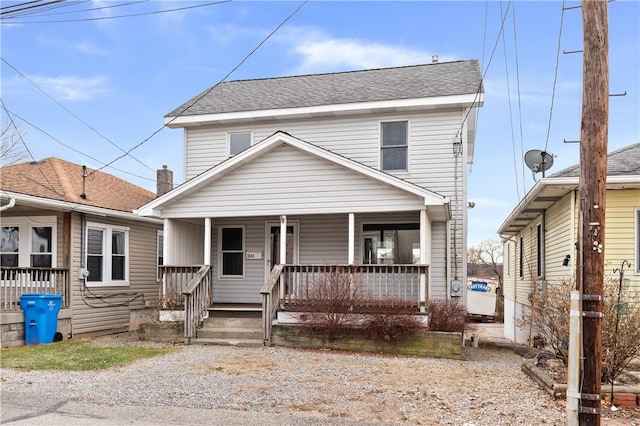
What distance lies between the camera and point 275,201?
12.8m

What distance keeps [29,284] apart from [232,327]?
188 inches

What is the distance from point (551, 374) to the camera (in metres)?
8.02

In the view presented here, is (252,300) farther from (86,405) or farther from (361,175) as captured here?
(86,405)

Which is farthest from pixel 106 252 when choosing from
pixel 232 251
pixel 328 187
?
pixel 328 187

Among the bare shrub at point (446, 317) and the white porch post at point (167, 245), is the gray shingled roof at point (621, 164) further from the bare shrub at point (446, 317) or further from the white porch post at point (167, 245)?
the white porch post at point (167, 245)

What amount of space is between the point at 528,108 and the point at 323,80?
627 cm

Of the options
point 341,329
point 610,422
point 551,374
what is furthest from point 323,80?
point 610,422

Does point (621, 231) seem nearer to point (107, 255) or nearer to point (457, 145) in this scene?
point (457, 145)

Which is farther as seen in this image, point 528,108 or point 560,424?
point 528,108

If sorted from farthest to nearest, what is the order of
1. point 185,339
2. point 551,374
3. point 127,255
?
point 127,255, point 185,339, point 551,374

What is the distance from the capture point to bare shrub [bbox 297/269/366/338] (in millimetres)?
11164

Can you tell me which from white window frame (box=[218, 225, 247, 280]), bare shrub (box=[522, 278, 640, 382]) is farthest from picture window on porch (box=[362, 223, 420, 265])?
bare shrub (box=[522, 278, 640, 382])

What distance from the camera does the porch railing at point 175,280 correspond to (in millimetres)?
12734

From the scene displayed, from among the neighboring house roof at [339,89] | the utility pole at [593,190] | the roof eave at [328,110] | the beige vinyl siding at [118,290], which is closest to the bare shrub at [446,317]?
the roof eave at [328,110]
